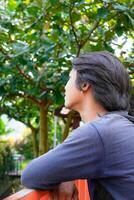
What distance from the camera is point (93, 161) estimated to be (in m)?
1.11

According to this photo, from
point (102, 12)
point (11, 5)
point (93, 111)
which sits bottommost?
point (93, 111)

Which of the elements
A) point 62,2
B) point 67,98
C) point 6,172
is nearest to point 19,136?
point 6,172

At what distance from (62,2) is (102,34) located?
0.46m

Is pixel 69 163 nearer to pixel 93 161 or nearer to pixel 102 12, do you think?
pixel 93 161

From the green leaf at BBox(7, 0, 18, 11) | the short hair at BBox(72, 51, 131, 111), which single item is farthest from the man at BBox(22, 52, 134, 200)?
the green leaf at BBox(7, 0, 18, 11)

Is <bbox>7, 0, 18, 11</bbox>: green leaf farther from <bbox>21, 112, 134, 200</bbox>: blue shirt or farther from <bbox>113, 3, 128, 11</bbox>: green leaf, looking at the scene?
<bbox>21, 112, 134, 200</bbox>: blue shirt

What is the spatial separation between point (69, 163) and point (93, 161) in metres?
0.07

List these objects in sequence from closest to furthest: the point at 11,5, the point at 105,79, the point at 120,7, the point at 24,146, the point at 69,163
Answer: the point at 69,163 → the point at 105,79 → the point at 120,7 → the point at 11,5 → the point at 24,146

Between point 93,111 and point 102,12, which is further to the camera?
point 102,12

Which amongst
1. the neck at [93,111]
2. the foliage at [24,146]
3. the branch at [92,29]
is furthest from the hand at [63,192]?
the foliage at [24,146]

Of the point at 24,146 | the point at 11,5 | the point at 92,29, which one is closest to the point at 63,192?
the point at 92,29

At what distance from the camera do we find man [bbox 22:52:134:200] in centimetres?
111

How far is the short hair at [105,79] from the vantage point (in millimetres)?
1264

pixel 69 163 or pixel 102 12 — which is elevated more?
pixel 102 12
